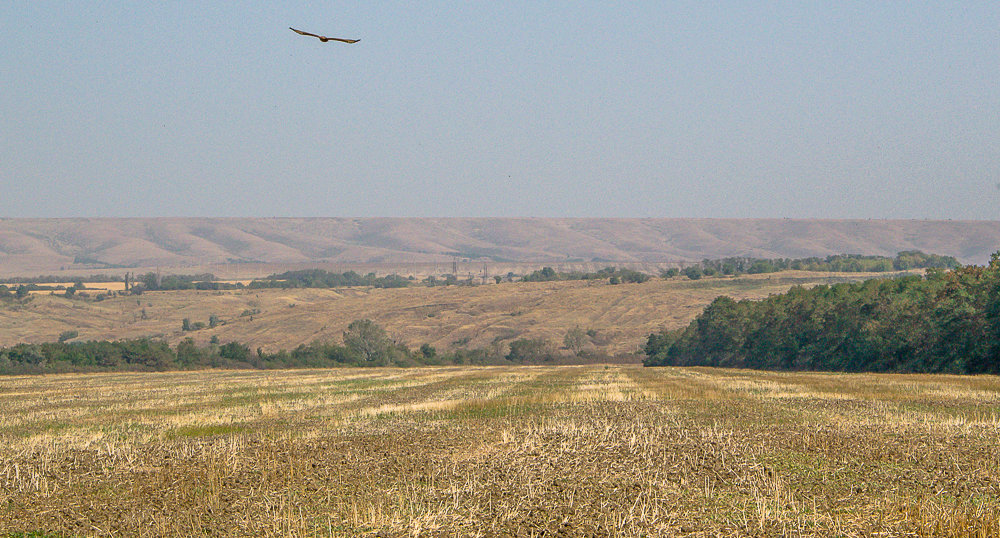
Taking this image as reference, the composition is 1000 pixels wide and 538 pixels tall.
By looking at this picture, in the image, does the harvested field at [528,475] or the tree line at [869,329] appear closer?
the harvested field at [528,475]

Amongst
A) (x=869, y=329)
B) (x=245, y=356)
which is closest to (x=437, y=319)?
(x=245, y=356)

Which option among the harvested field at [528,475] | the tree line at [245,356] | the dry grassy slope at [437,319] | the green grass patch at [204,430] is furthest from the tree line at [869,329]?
the green grass patch at [204,430]

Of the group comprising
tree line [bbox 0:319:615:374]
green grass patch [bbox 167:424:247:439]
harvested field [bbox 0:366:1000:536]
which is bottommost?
tree line [bbox 0:319:615:374]

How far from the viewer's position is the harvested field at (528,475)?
12.3 metres

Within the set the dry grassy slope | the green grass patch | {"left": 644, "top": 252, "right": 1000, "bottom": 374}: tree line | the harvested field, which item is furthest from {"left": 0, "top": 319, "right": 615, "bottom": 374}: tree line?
the harvested field

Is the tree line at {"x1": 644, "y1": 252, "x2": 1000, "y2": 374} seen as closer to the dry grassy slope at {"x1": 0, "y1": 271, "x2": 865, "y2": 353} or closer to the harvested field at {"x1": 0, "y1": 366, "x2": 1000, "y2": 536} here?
the dry grassy slope at {"x1": 0, "y1": 271, "x2": 865, "y2": 353}

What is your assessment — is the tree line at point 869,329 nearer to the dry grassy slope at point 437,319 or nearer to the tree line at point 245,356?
the tree line at point 245,356

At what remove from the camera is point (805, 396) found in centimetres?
3769

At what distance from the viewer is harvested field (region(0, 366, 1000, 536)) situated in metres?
12.3

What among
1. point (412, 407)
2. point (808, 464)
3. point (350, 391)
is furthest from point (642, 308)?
point (808, 464)

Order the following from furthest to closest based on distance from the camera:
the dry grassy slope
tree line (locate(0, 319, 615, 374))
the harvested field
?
the dry grassy slope < tree line (locate(0, 319, 615, 374)) < the harvested field

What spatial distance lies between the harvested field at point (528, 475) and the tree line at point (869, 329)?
4036 centimetres

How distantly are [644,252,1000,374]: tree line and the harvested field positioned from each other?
40364 mm

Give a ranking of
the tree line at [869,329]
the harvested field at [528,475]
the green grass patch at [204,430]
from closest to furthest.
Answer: the harvested field at [528,475], the green grass patch at [204,430], the tree line at [869,329]
